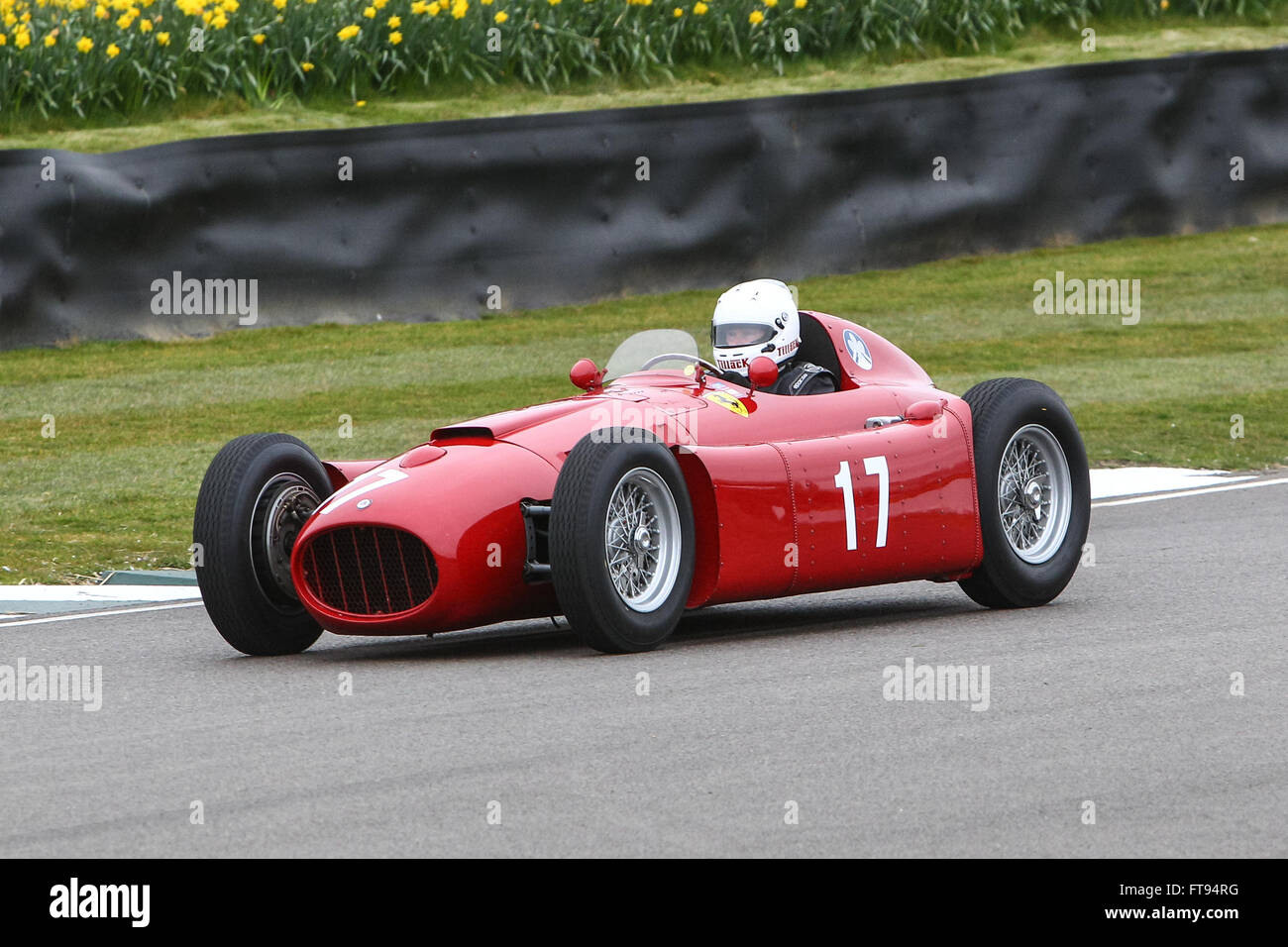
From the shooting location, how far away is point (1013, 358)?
56.9ft

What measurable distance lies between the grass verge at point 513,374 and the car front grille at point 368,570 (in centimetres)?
294

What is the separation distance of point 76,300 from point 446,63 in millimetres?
6503

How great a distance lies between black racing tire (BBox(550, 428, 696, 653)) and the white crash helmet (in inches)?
47.3

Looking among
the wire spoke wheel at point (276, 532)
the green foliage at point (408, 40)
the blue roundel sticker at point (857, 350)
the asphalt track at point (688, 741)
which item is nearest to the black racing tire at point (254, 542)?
the wire spoke wheel at point (276, 532)

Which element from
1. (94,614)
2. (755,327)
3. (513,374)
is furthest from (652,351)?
(513,374)

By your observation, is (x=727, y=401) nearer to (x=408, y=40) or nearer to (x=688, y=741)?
(x=688, y=741)

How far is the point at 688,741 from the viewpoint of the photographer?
637 centimetres

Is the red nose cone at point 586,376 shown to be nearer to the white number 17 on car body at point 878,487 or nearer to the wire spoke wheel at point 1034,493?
the white number 17 on car body at point 878,487

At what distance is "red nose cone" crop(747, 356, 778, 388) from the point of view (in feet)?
28.3

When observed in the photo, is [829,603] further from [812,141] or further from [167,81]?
[167,81]

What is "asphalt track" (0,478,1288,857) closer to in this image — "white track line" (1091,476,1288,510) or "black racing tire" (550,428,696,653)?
"black racing tire" (550,428,696,653)

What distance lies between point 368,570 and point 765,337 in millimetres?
2172

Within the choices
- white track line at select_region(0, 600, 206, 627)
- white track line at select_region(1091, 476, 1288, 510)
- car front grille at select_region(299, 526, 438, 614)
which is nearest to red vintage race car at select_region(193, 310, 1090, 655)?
car front grille at select_region(299, 526, 438, 614)

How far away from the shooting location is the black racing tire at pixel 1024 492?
907 cm
